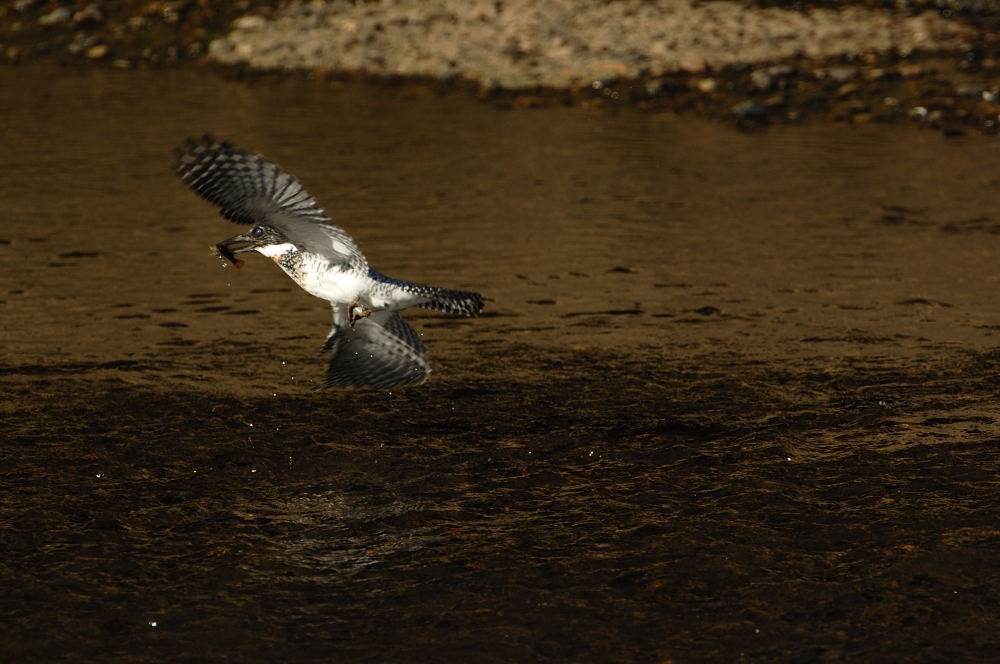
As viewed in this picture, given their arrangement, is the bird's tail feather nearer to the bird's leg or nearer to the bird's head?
the bird's leg

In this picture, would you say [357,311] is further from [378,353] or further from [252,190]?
[252,190]

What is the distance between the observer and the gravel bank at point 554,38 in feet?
75.8

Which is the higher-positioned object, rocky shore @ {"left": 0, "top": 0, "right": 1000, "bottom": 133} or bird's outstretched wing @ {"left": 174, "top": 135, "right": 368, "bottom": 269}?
rocky shore @ {"left": 0, "top": 0, "right": 1000, "bottom": 133}

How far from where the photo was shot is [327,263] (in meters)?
8.45

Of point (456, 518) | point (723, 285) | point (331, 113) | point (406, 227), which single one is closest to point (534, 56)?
point (331, 113)

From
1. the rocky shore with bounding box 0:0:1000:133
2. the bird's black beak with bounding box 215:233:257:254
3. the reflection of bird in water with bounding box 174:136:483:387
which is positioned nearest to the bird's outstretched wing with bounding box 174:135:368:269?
the reflection of bird in water with bounding box 174:136:483:387

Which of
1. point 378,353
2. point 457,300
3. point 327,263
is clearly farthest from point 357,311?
point 457,300

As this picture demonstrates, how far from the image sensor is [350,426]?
30.2 ft

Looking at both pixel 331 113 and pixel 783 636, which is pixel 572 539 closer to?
pixel 783 636

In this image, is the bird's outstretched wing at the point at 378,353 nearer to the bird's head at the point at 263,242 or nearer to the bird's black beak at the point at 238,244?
the bird's head at the point at 263,242

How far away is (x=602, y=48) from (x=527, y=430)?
15.5 meters

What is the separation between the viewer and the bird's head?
8.20 m

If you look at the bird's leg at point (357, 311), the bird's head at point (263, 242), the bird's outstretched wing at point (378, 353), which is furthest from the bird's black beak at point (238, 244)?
the bird's outstretched wing at point (378, 353)

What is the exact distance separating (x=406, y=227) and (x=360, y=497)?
7.17 meters
